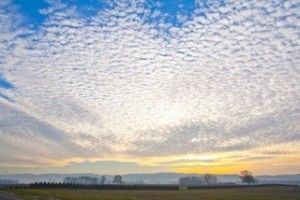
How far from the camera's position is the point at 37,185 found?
143 m

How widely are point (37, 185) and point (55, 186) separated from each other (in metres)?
6.90

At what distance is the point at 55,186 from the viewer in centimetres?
14025
